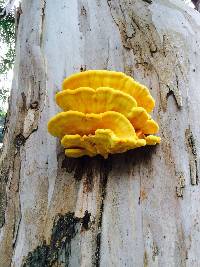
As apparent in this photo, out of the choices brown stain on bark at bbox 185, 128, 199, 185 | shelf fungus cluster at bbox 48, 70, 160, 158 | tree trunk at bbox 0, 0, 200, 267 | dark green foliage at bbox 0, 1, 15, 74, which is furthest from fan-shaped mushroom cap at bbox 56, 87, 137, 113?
dark green foliage at bbox 0, 1, 15, 74

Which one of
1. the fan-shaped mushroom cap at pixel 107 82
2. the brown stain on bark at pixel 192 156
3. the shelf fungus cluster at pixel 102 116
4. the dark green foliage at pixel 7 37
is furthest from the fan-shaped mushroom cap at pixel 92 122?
the dark green foliage at pixel 7 37

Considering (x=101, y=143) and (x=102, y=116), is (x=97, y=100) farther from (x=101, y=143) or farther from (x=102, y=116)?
(x=101, y=143)

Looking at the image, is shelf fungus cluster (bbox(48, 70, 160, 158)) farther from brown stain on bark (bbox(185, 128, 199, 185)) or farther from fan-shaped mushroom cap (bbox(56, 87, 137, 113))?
brown stain on bark (bbox(185, 128, 199, 185))

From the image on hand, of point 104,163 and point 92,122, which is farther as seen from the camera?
point 104,163

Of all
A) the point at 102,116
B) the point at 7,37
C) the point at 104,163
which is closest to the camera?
the point at 102,116

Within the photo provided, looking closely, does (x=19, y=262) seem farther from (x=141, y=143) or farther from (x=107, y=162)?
(x=141, y=143)

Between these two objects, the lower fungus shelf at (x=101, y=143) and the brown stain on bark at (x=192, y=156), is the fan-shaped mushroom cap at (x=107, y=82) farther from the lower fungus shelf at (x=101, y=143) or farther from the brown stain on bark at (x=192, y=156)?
the brown stain on bark at (x=192, y=156)

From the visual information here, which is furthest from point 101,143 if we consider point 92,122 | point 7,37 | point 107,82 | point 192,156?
point 7,37
